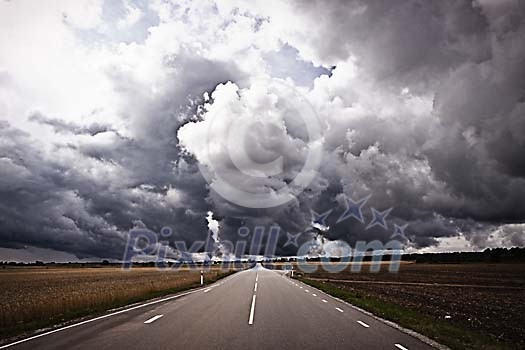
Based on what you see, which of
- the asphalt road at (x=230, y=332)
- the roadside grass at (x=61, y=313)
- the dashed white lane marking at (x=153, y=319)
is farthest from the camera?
the dashed white lane marking at (x=153, y=319)

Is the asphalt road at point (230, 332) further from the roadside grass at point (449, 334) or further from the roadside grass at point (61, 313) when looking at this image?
the roadside grass at point (61, 313)

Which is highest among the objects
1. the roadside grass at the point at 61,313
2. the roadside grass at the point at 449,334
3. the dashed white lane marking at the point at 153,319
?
the roadside grass at the point at 449,334

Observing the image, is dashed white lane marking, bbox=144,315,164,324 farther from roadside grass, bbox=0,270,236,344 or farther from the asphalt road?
roadside grass, bbox=0,270,236,344

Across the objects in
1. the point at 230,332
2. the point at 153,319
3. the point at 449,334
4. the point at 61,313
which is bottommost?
the point at 61,313

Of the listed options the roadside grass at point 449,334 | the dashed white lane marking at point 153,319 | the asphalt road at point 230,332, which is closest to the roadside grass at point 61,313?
the asphalt road at point 230,332

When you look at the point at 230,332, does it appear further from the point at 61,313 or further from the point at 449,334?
the point at 61,313

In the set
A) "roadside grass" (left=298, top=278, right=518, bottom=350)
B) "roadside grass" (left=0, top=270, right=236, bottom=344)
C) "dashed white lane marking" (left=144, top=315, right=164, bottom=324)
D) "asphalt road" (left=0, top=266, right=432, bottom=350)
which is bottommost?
"roadside grass" (left=0, top=270, right=236, bottom=344)

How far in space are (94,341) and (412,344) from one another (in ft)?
24.6

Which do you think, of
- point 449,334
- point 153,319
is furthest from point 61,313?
point 449,334

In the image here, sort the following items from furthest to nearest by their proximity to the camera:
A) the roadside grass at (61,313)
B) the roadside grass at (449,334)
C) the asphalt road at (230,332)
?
the roadside grass at (61,313)
the roadside grass at (449,334)
the asphalt road at (230,332)

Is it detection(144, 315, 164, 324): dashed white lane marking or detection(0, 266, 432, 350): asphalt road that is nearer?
detection(0, 266, 432, 350): asphalt road

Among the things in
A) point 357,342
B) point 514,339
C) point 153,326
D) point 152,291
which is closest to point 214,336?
point 153,326

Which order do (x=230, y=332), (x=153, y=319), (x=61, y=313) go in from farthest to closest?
(x=61, y=313) → (x=153, y=319) → (x=230, y=332)

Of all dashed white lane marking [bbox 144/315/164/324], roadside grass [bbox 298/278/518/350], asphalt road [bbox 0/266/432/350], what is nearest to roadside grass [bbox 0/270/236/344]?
asphalt road [bbox 0/266/432/350]
